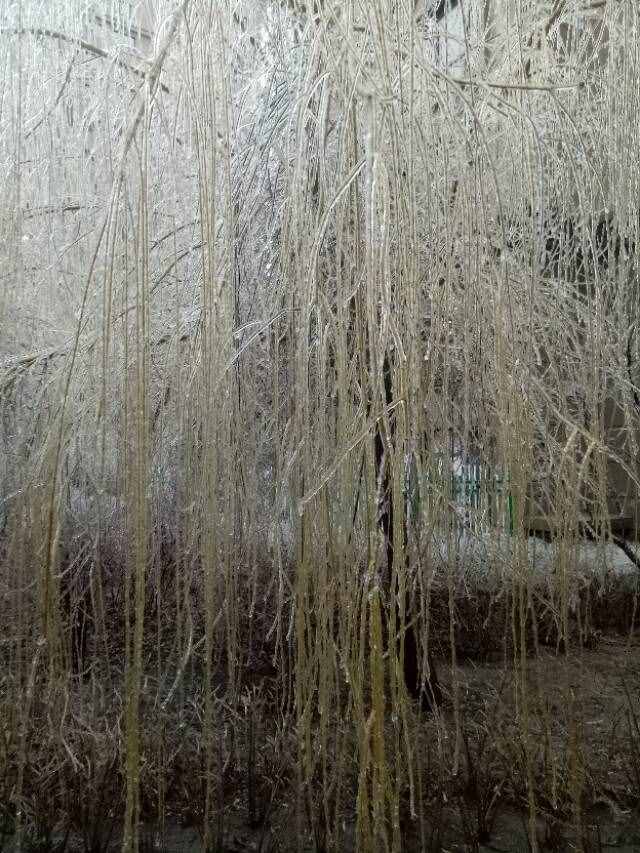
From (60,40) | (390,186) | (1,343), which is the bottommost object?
(1,343)

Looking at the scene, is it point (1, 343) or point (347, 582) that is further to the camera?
point (1, 343)

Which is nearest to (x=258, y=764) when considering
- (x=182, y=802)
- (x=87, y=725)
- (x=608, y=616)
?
(x=182, y=802)

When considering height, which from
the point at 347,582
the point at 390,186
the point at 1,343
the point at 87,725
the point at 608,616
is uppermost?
the point at 390,186

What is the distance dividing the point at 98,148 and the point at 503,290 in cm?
106

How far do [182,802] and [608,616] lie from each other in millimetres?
2525

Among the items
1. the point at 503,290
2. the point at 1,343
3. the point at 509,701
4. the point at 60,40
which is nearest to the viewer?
the point at 503,290

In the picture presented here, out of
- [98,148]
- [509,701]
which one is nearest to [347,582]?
[98,148]

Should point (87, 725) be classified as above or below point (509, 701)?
above

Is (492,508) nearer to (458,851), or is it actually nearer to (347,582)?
(347,582)

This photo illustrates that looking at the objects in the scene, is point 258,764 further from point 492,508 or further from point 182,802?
point 492,508

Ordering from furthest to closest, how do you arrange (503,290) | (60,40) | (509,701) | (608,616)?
(608,616)
(509,701)
(60,40)
(503,290)

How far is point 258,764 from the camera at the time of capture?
1.73 meters

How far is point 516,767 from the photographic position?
5.37ft

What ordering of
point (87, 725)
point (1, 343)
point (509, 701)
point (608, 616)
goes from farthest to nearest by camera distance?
point (608, 616) < point (509, 701) < point (87, 725) < point (1, 343)
